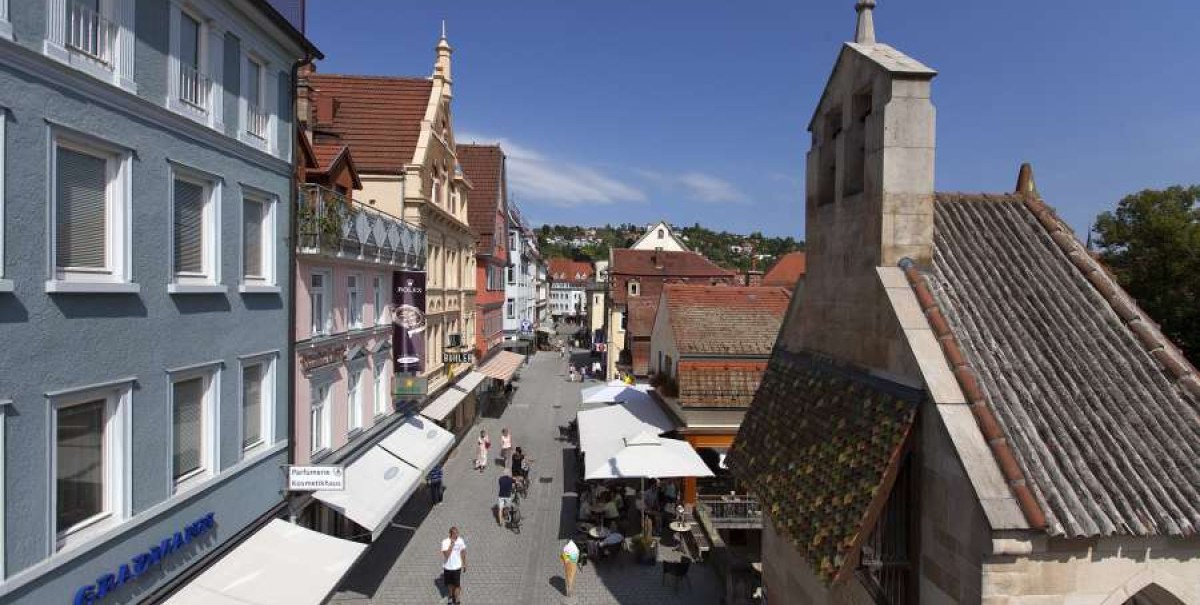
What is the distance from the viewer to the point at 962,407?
5820 mm

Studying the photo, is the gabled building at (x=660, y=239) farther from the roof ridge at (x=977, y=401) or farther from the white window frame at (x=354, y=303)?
the roof ridge at (x=977, y=401)

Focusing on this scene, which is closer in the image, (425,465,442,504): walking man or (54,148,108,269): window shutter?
(54,148,108,269): window shutter

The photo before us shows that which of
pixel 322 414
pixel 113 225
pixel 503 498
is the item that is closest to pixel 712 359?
pixel 503 498

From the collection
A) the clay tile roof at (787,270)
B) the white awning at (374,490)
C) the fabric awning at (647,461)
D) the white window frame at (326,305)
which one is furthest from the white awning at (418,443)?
the clay tile roof at (787,270)

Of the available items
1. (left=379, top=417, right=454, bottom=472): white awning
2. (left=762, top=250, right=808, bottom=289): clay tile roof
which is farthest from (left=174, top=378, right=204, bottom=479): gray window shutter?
(left=762, top=250, right=808, bottom=289): clay tile roof

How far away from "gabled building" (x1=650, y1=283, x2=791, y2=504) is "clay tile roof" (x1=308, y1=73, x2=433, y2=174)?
33.1 ft

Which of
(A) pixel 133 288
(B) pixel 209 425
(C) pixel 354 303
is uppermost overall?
(A) pixel 133 288

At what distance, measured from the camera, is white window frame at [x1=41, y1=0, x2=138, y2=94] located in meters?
6.46

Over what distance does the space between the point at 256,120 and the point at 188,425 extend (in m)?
4.99

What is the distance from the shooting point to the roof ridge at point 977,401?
5195mm

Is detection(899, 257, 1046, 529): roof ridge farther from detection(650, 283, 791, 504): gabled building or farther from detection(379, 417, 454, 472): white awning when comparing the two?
detection(379, 417, 454, 472): white awning

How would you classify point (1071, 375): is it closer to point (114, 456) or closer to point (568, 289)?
point (114, 456)

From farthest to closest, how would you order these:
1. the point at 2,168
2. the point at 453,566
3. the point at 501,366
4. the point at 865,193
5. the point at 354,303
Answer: the point at 501,366, the point at 354,303, the point at 453,566, the point at 865,193, the point at 2,168

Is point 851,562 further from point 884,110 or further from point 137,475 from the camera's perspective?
point 137,475
